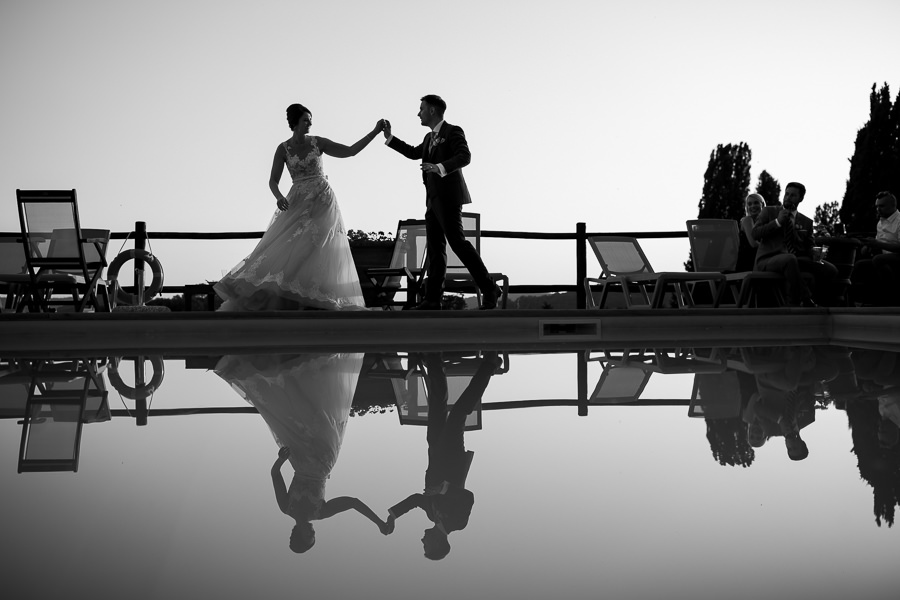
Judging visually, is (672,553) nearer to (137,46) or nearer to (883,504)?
(883,504)

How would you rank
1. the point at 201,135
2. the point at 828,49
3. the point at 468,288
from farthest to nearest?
the point at 828,49 < the point at 201,135 < the point at 468,288

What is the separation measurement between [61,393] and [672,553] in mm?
2274

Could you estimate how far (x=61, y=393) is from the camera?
255cm

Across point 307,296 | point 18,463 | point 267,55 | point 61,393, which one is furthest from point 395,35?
point 18,463

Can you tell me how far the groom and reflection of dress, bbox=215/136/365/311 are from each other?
674 mm

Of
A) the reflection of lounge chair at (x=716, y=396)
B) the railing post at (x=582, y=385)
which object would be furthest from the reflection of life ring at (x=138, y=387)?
the reflection of lounge chair at (x=716, y=396)

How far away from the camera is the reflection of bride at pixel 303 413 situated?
1.08 meters

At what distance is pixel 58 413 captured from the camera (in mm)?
2148

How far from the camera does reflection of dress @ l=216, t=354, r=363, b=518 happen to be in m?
1.28

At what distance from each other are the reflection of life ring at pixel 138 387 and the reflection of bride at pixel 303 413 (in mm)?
257

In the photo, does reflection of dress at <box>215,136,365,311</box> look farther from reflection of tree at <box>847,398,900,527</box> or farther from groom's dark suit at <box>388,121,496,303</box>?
reflection of tree at <box>847,398,900,527</box>

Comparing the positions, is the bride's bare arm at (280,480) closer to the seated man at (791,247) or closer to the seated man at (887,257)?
the seated man at (791,247)

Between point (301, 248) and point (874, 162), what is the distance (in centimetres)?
2459

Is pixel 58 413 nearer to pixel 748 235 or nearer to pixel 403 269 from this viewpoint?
pixel 403 269
